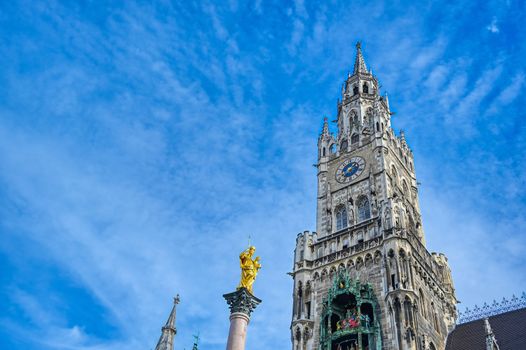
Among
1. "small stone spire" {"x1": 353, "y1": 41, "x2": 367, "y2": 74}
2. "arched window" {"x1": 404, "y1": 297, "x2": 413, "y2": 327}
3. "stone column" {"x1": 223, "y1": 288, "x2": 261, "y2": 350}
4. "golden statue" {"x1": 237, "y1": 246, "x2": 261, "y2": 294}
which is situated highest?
"small stone spire" {"x1": 353, "y1": 41, "x2": 367, "y2": 74}

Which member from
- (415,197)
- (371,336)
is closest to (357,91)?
(415,197)

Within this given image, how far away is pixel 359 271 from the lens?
132ft

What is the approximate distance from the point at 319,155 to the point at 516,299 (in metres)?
21.0

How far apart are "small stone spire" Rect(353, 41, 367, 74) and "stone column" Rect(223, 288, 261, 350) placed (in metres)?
41.9

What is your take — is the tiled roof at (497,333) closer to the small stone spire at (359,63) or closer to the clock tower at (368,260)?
the clock tower at (368,260)

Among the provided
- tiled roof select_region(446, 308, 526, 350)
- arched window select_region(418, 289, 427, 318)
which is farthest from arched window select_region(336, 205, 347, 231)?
tiled roof select_region(446, 308, 526, 350)

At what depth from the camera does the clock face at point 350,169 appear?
160 feet

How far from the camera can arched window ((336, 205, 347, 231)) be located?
151ft

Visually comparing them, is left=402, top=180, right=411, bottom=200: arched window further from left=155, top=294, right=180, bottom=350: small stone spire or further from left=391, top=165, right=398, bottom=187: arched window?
left=155, top=294, right=180, bottom=350: small stone spire

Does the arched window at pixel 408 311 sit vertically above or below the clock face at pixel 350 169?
below

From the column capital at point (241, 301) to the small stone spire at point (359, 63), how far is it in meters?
41.8

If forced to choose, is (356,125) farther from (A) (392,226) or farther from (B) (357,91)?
(A) (392,226)

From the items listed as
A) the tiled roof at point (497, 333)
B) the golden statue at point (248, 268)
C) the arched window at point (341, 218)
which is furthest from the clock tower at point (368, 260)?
the golden statue at point (248, 268)

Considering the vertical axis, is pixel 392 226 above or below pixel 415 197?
below
